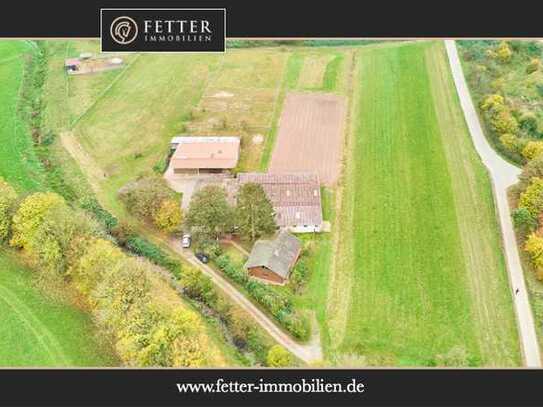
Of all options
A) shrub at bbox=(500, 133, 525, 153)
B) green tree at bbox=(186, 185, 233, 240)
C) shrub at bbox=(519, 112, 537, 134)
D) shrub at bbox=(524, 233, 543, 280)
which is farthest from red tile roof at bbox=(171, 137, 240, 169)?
shrub at bbox=(519, 112, 537, 134)

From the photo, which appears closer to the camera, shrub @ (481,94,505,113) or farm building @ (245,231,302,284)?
farm building @ (245,231,302,284)

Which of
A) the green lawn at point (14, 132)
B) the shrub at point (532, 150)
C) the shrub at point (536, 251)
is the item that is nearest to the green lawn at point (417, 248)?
the shrub at point (536, 251)

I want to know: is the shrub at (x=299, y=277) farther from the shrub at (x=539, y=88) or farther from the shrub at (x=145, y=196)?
the shrub at (x=539, y=88)

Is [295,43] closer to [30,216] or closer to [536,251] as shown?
[30,216]

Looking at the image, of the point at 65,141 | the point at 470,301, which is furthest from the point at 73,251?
the point at 470,301

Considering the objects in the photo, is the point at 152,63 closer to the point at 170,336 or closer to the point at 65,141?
the point at 65,141

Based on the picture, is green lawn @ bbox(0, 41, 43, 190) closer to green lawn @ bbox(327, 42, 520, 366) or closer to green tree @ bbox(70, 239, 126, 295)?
green tree @ bbox(70, 239, 126, 295)
